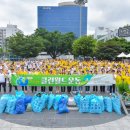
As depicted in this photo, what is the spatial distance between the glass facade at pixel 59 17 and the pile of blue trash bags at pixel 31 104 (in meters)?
138

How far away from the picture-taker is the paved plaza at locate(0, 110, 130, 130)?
10.0m

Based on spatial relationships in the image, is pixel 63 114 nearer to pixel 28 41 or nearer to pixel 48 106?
pixel 48 106

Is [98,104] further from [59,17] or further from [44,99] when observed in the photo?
[59,17]

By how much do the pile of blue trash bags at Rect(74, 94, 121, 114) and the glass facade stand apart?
137987 millimetres

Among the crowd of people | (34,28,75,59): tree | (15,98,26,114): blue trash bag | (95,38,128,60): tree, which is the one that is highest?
(34,28,75,59): tree

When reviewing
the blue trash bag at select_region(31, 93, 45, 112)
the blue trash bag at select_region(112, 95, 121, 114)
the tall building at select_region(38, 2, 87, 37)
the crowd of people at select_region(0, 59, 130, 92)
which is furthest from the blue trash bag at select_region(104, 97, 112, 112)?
the tall building at select_region(38, 2, 87, 37)

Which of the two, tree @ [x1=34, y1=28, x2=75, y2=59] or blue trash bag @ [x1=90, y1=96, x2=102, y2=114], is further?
tree @ [x1=34, y1=28, x2=75, y2=59]

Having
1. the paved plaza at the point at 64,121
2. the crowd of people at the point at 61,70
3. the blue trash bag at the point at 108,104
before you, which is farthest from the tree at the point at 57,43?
the paved plaza at the point at 64,121

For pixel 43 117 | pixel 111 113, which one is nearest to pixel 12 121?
pixel 43 117

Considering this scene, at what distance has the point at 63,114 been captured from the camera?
11.7 m

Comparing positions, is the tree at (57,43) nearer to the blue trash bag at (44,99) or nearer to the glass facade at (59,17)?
the glass facade at (59,17)

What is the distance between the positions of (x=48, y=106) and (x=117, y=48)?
44.0 m

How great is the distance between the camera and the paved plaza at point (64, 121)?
10.0 m

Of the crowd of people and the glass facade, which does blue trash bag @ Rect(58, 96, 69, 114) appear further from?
the glass facade
